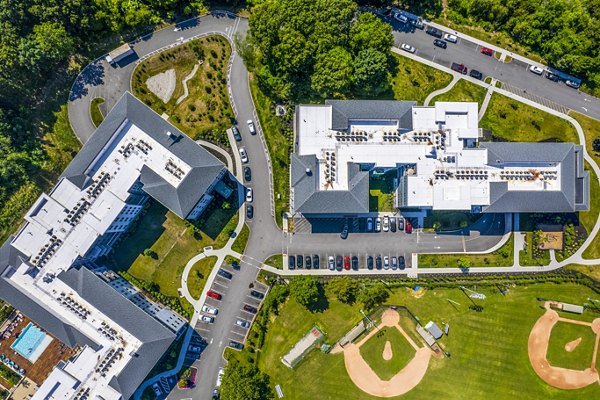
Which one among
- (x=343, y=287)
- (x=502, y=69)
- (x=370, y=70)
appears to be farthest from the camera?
(x=502, y=69)

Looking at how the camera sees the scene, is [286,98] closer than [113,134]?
No

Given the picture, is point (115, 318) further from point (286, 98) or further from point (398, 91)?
point (398, 91)

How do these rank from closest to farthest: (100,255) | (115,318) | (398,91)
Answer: (115,318)
(100,255)
(398,91)

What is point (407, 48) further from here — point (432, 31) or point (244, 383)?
point (244, 383)

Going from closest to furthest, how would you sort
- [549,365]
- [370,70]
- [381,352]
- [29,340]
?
[370,70]
[29,340]
[381,352]
[549,365]

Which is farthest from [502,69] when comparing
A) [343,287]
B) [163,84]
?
[163,84]

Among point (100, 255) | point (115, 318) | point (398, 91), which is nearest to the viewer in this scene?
point (115, 318)

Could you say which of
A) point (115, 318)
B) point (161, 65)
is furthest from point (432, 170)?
point (115, 318)
